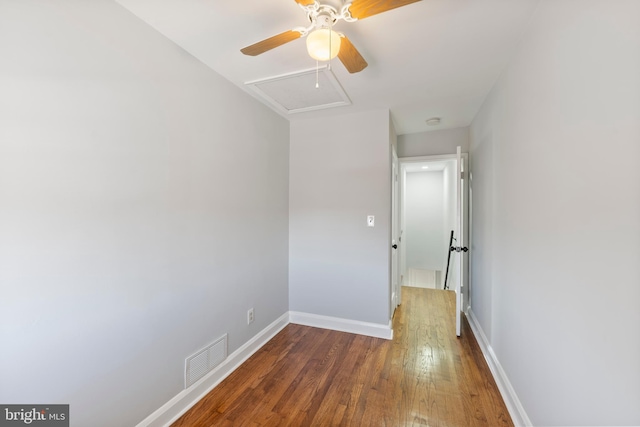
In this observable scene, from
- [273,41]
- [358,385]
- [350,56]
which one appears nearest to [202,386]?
[358,385]

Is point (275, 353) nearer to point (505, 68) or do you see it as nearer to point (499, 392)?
point (499, 392)

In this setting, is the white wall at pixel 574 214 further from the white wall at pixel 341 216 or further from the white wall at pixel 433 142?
the white wall at pixel 433 142

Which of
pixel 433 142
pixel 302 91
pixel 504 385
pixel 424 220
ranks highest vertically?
pixel 302 91

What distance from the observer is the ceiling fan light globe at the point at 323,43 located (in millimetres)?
1188

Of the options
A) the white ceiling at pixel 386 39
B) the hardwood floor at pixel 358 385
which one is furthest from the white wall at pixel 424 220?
the white ceiling at pixel 386 39

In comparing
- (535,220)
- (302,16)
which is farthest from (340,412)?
(302,16)

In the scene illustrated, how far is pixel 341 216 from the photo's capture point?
289 centimetres

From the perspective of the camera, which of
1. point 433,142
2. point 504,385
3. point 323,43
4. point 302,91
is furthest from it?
point 433,142

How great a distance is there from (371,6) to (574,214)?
4.00ft

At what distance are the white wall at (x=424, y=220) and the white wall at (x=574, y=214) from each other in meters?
4.57

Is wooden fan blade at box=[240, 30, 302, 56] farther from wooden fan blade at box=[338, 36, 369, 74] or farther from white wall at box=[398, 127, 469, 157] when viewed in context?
white wall at box=[398, 127, 469, 157]

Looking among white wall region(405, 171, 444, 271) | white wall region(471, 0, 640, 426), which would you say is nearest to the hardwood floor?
white wall region(471, 0, 640, 426)

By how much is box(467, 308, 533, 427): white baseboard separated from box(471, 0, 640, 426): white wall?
0.09 meters

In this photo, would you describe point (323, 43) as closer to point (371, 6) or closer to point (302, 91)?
point (371, 6)
